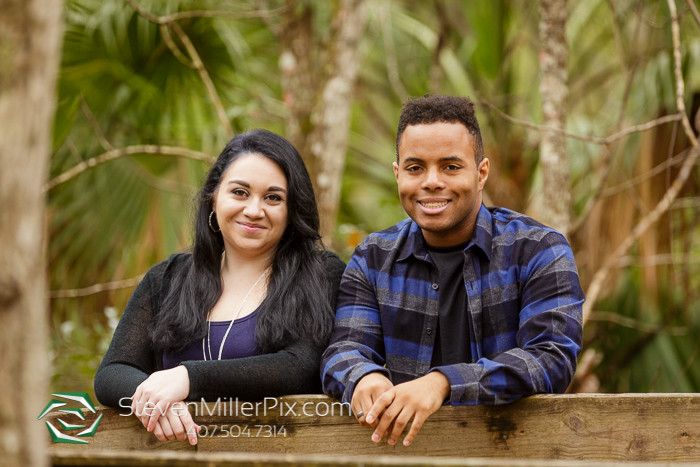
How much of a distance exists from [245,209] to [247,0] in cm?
287

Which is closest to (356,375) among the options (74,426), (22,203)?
(74,426)

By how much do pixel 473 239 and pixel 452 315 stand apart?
0.26 m

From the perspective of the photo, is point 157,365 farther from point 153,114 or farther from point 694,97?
point 694,97

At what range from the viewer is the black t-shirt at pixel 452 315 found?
6.98 feet

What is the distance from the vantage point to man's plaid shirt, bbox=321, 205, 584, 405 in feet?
5.90

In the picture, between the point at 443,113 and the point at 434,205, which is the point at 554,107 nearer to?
the point at 443,113

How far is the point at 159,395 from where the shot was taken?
74.3 inches

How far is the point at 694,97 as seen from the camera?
3699 mm

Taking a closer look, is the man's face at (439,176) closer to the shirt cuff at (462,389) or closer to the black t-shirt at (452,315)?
the black t-shirt at (452,315)

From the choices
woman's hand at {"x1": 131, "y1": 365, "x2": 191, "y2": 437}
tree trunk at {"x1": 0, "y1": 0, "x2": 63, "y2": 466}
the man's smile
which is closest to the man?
the man's smile

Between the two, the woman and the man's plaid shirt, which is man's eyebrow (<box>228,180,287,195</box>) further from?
the man's plaid shirt

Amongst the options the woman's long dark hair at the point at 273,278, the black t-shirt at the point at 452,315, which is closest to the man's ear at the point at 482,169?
the black t-shirt at the point at 452,315

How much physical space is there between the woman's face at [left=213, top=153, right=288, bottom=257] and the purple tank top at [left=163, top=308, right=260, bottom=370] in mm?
265

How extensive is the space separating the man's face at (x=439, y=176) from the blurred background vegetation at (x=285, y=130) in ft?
4.71
